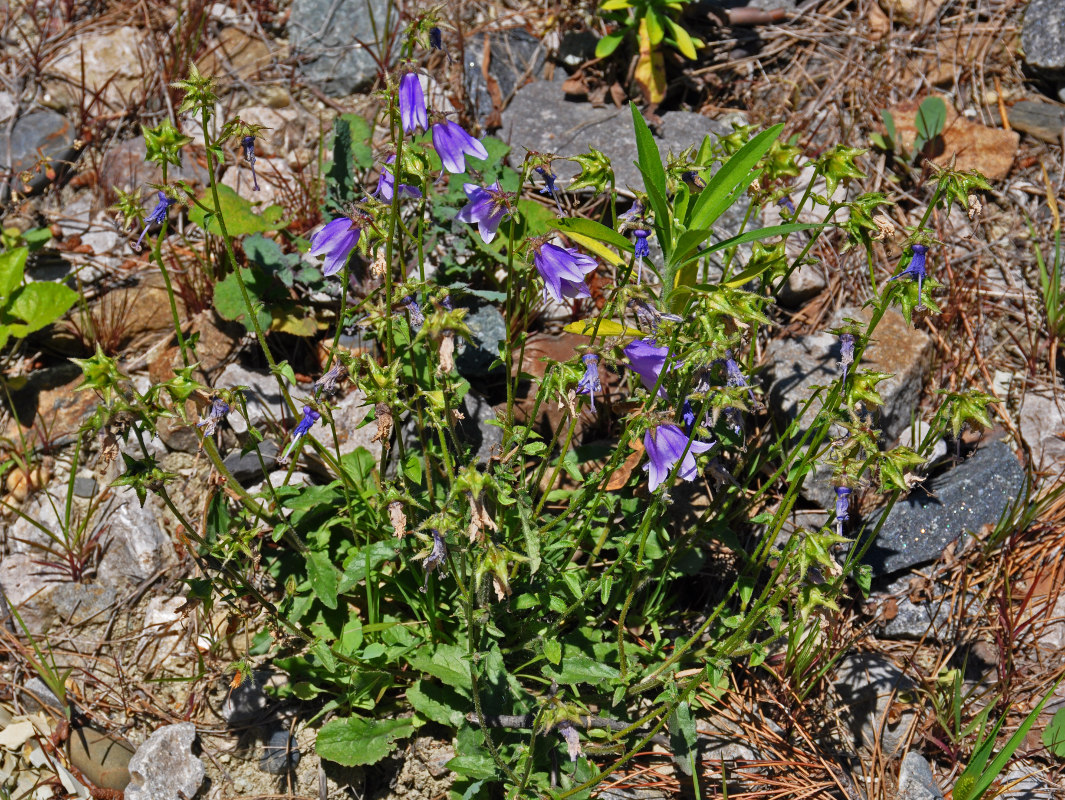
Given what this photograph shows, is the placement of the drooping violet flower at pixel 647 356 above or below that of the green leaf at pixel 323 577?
above

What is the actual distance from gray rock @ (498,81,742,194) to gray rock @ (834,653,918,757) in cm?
294

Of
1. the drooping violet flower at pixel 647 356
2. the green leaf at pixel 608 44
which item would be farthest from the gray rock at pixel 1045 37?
the drooping violet flower at pixel 647 356

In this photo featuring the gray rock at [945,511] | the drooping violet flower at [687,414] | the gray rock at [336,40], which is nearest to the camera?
the drooping violet flower at [687,414]

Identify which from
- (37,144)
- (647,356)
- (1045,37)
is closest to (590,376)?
(647,356)

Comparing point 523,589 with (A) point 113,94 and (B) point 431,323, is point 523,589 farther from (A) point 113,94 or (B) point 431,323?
(A) point 113,94

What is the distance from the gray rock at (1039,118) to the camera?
5344 millimetres

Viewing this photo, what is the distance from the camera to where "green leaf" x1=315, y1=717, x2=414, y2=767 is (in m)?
3.25

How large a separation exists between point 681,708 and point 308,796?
1.50 m

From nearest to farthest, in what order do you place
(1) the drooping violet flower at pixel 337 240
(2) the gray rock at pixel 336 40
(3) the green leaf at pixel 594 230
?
(1) the drooping violet flower at pixel 337 240
(3) the green leaf at pixel 594 230
(2) the gray rock at pixel 336 40

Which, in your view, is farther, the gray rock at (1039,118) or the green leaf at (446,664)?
the gray rock at (1039,118)

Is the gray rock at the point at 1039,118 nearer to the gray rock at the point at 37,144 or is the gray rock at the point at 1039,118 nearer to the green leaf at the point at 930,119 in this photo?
the green leaf at the point at 930,119

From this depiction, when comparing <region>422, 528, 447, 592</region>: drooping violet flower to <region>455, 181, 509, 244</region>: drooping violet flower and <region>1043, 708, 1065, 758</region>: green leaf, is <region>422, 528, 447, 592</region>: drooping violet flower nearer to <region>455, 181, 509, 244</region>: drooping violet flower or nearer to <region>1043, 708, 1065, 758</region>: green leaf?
<region>455, 181, 509, 244</region>: drooping violet flower

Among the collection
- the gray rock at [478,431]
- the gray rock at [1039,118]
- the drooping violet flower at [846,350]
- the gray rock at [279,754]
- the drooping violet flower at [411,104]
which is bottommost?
the gray rock at [279,754]

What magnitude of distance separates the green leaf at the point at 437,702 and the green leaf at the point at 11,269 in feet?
9.48
